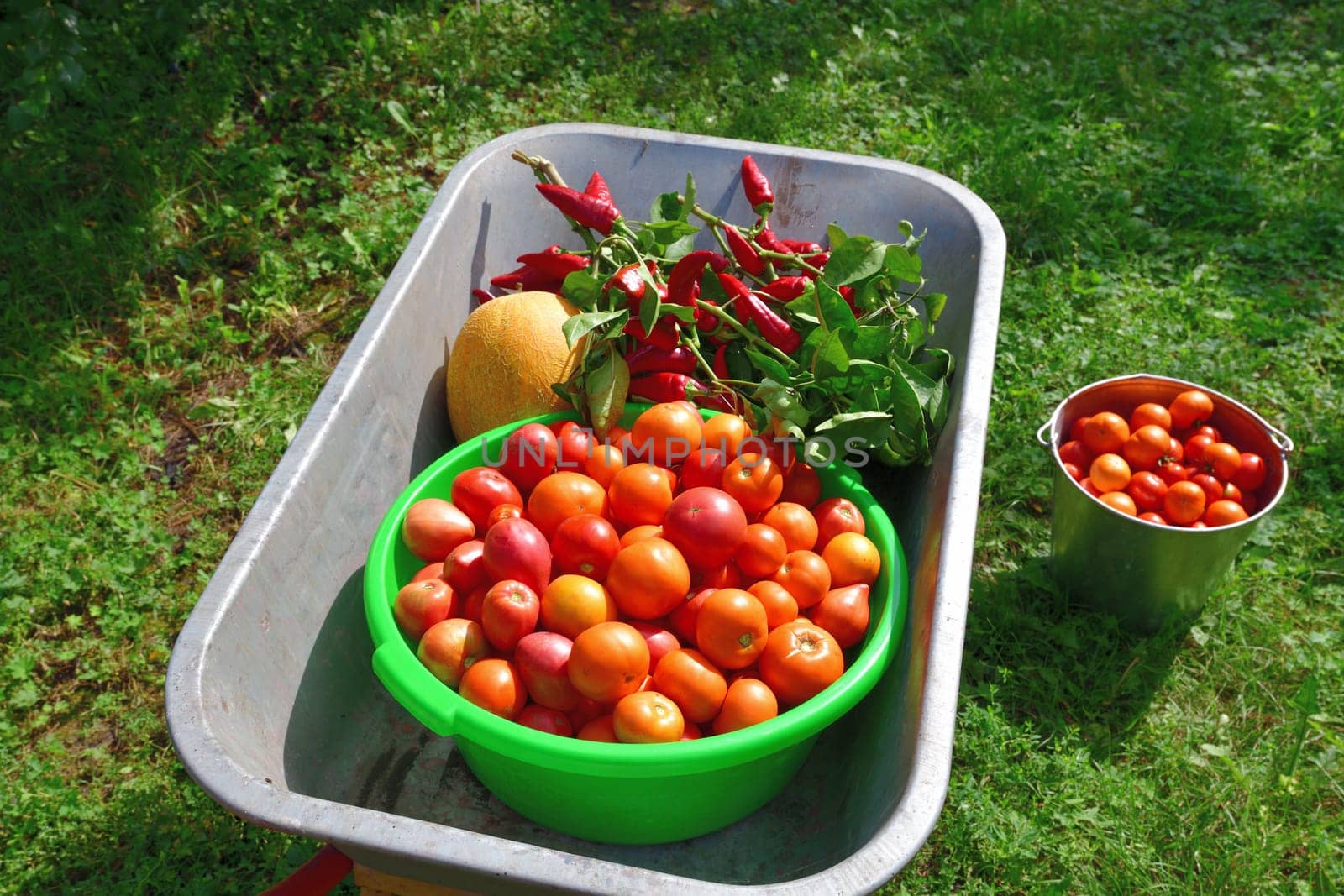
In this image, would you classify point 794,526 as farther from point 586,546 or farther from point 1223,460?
point 1223,460

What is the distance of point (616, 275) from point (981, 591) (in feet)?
4.67

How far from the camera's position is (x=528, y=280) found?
8.05ft

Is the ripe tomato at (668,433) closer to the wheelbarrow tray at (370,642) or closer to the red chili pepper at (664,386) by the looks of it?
the red chili pepper at (664,386)

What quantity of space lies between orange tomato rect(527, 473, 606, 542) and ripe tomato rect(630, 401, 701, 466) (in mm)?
175

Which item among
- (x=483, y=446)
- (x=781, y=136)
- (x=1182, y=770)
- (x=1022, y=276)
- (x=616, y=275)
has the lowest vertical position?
(x=1182, y=770)

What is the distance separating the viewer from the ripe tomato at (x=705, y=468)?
6.45 feet

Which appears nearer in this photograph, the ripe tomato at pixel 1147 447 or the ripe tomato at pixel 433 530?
the ripe tomato at pixel 433 530

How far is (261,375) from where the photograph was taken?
3.36 metres

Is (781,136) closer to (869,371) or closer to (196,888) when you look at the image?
(869,371)

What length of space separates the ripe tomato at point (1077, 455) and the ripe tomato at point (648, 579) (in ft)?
4.60

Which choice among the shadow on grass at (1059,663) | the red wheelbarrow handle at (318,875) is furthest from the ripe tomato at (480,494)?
the shadow on grass at (1059,663)

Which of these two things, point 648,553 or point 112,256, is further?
point 112,256

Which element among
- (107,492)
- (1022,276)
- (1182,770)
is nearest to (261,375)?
(107,492)

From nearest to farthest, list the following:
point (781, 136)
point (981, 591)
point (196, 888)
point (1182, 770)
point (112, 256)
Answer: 1. point (196, 888)
2. point (1182, 770)
3. point (981, 591)
4. point (112, 256)
5. point (781, 136)
